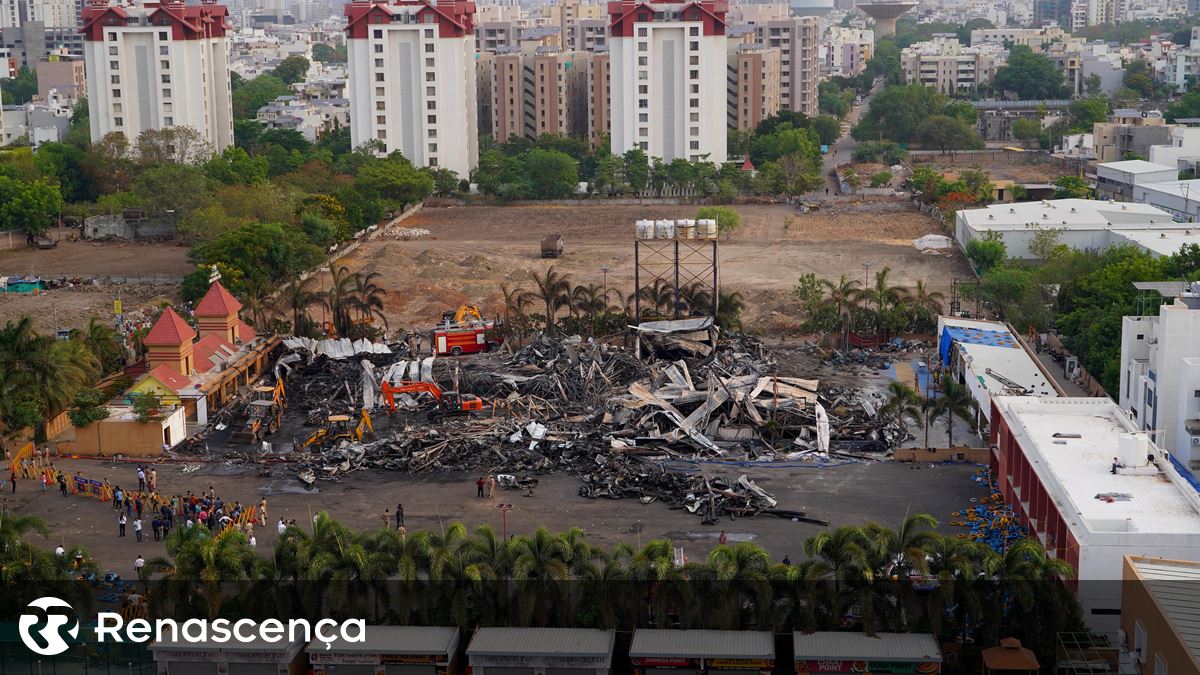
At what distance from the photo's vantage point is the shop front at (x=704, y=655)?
23.5 metres

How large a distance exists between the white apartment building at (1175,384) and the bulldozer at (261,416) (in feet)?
66.5

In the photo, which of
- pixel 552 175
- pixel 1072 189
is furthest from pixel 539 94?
pixel 1072 189

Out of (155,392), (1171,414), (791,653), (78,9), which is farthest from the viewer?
(78,9)

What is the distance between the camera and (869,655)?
23.4 m

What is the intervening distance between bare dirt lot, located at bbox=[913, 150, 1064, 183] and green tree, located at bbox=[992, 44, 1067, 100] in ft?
98.0

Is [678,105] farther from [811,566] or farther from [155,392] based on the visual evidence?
[811,566]

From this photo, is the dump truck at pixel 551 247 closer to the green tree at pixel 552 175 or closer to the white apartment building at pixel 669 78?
the green tree at pixel 552 175

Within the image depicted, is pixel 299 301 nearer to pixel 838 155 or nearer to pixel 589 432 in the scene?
pixel 589 432

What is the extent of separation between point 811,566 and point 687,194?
208 ft

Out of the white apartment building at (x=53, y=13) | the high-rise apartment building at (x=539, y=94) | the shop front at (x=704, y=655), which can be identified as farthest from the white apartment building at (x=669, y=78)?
the white apartment building at (x=53, y=13)

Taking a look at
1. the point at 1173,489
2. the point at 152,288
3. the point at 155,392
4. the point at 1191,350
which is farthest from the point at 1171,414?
the point at 152,288

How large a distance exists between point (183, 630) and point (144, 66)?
231 ft

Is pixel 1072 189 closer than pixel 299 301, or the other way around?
pixel 299 301

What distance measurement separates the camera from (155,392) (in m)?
40.0
